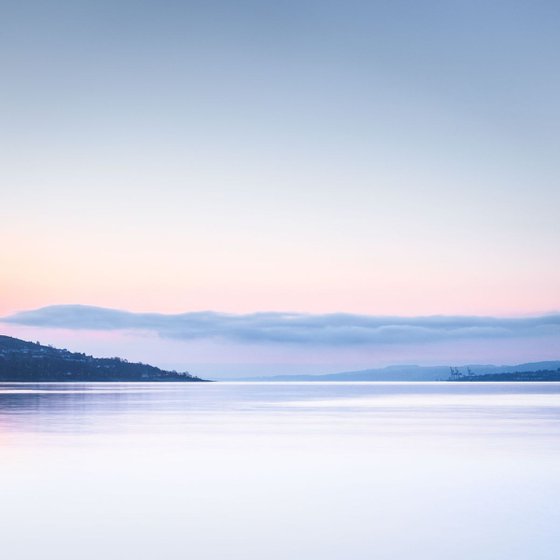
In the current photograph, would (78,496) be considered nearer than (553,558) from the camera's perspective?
No

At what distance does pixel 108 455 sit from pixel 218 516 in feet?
34.9

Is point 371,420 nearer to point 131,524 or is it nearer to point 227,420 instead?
point 227,420

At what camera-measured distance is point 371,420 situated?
44.9 metres

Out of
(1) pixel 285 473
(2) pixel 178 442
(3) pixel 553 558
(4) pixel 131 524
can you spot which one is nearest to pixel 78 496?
(4) pixel 131 524

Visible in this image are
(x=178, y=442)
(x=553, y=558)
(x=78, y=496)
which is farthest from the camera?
(x=178, y=442)

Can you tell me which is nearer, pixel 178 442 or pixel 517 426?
pixel 178 442

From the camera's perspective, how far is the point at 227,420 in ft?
147

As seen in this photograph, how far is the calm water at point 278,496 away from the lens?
1303 centimetres

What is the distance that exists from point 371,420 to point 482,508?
28.7 metres

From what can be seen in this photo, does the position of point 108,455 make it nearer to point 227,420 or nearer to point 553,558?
point 553,558

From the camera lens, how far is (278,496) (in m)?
17.9

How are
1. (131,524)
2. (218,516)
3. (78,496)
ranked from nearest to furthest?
(131,524)
(218,516)
(78,496)

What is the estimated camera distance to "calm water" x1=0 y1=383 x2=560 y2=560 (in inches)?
513

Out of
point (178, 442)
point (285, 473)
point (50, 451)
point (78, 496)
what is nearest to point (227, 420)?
point (178, 442)
